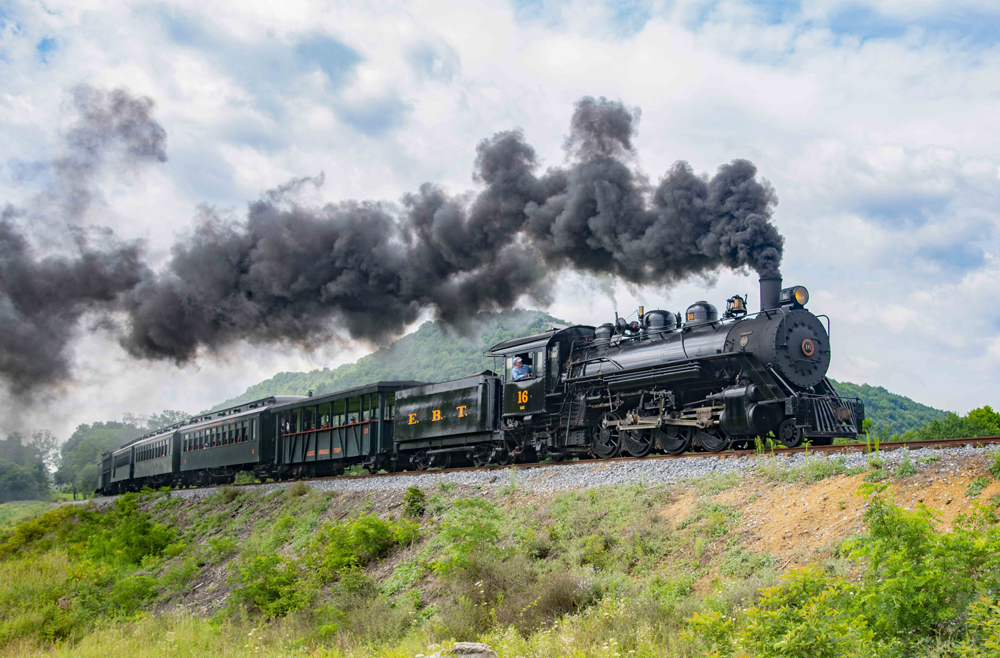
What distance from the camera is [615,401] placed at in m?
15.3

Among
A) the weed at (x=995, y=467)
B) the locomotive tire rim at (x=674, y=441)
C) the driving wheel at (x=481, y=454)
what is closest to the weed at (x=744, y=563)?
the weed at (x=995, y=467)

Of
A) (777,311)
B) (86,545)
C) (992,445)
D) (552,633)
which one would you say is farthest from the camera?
(86,545)

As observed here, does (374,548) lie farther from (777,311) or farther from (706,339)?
(777,311)

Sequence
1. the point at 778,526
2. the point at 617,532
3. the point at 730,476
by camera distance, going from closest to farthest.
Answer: the point at 778,526 → the point at 617,532 → the point at 730,476

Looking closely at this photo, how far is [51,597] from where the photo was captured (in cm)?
1435

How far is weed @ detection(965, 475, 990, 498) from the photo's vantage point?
7.56 metres

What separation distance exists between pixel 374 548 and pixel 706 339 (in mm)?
7306

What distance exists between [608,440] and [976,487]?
8.43m

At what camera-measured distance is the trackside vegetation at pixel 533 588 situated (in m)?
5.19

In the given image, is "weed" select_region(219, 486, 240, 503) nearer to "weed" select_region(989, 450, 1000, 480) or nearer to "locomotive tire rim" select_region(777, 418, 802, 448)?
"locomotive tire rim" select_region(777, 418, 802, 448)

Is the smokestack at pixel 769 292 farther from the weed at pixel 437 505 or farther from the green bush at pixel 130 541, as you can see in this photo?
the green bush at pixel 130 541

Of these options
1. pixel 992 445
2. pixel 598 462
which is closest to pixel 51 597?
pixel 598 462

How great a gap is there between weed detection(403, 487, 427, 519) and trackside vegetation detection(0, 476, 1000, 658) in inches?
1.9

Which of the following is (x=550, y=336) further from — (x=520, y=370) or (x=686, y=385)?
(x=686, y=385)
